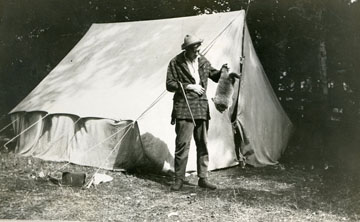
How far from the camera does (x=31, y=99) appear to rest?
24.1ft

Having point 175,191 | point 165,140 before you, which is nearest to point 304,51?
point 165,140

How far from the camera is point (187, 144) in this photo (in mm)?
4953

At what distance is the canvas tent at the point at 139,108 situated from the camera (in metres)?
5.84

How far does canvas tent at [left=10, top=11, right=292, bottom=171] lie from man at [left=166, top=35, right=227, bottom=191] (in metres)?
0.76

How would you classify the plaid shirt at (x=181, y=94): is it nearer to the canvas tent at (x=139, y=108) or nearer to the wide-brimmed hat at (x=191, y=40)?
the wide-brimmed hat at (x=191, y=40)

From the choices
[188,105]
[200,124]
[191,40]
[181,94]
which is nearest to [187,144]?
[200,124]

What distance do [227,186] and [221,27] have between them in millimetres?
2601

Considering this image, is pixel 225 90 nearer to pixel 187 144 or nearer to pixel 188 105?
pixel 188 105

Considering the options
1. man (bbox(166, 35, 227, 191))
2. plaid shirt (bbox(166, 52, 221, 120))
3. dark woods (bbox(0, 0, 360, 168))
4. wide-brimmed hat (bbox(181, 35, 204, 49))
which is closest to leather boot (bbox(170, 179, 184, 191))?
man (bbox(166, 35, 227, 191))

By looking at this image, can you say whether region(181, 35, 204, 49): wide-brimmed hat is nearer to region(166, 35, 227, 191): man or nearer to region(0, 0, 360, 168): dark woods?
region(166, 35, 227, 191): man

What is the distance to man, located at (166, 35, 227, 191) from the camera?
494 cm

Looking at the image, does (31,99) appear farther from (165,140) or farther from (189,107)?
(189,107)

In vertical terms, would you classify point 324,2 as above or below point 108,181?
above

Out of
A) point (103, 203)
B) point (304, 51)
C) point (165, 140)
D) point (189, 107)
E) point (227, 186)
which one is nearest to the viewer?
point (103, 203)
